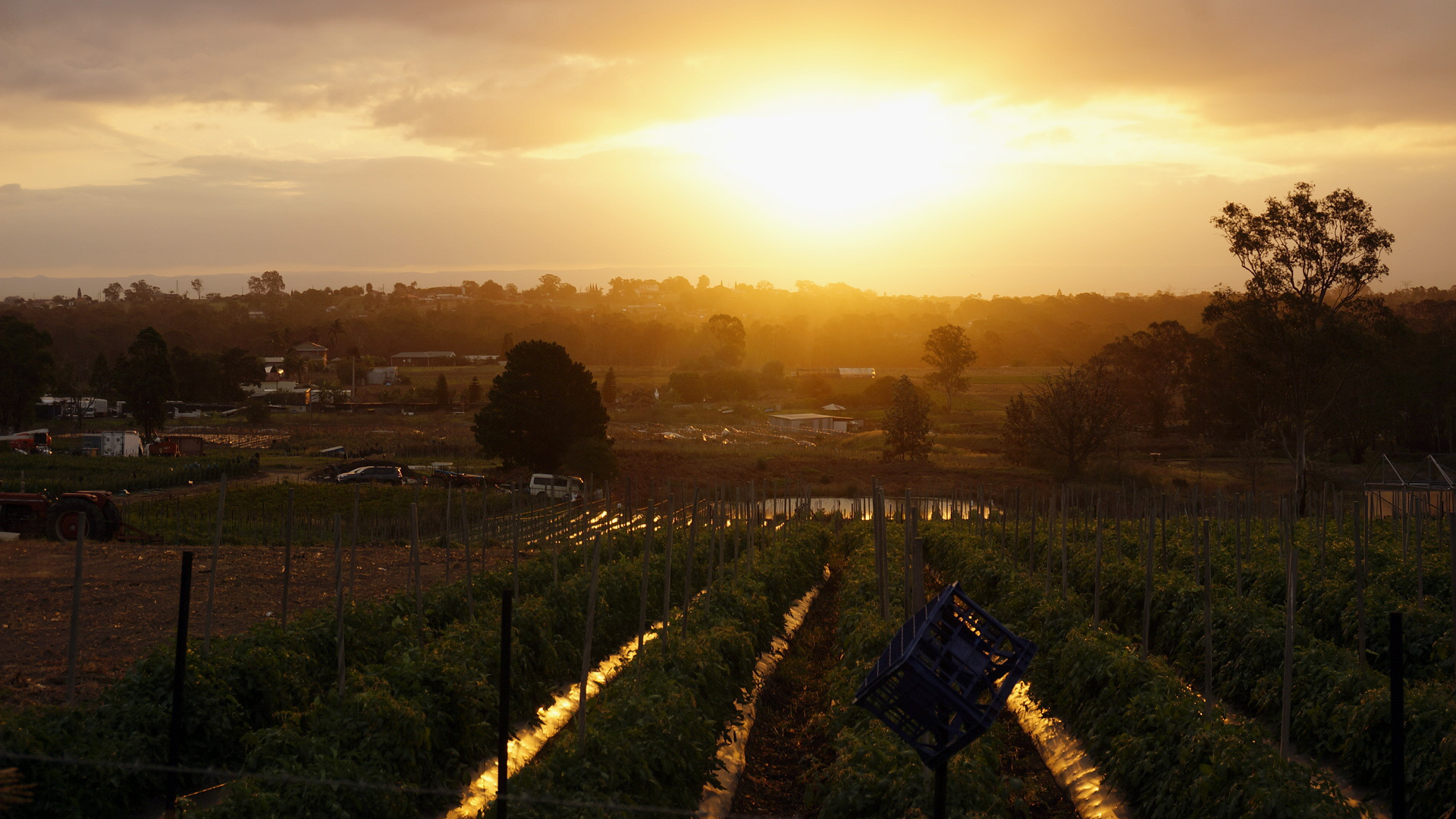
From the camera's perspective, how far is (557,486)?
37.7 meters

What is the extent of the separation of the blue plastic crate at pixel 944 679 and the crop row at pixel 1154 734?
2848 millimetres

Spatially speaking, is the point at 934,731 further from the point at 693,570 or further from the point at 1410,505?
the point at 1410,505

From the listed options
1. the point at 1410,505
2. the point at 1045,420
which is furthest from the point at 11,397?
the point at 1410,505

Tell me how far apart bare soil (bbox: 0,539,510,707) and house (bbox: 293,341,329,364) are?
10686 centimetres

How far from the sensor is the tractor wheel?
2280 cm

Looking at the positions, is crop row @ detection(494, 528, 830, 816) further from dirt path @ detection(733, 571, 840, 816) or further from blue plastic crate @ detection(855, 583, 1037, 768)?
blue plastic crate @ detection(855, 583, 1037, 768)

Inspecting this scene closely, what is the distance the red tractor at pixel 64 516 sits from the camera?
900 inches

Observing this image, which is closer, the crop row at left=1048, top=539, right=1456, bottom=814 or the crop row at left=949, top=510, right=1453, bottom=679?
the crop row at left=1048, top=539, right=1456, bottom=814

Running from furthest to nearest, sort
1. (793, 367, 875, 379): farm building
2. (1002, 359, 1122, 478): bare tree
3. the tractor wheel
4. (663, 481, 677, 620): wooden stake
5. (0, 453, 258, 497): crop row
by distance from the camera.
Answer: (793, 367, 875, 379): farm building < (1002, 359, 1122, 478): bare tree < (0, 453, 258, 497): crop row < the tractor wheel < (663, 481, 677, 620): wooden stake

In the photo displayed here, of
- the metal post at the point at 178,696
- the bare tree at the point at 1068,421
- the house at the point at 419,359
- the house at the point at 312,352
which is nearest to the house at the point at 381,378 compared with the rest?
the house at the point at 312,352

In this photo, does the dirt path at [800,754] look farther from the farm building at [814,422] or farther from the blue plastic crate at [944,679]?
the farm building at [814,422]

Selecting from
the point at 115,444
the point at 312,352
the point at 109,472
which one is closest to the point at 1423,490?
the point at 109,472

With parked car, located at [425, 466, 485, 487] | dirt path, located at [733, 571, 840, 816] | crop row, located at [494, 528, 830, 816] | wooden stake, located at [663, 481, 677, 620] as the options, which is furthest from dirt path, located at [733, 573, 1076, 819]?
parked car, located at [425, 466, 485, 487]

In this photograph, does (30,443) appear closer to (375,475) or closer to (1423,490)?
(375,475)
